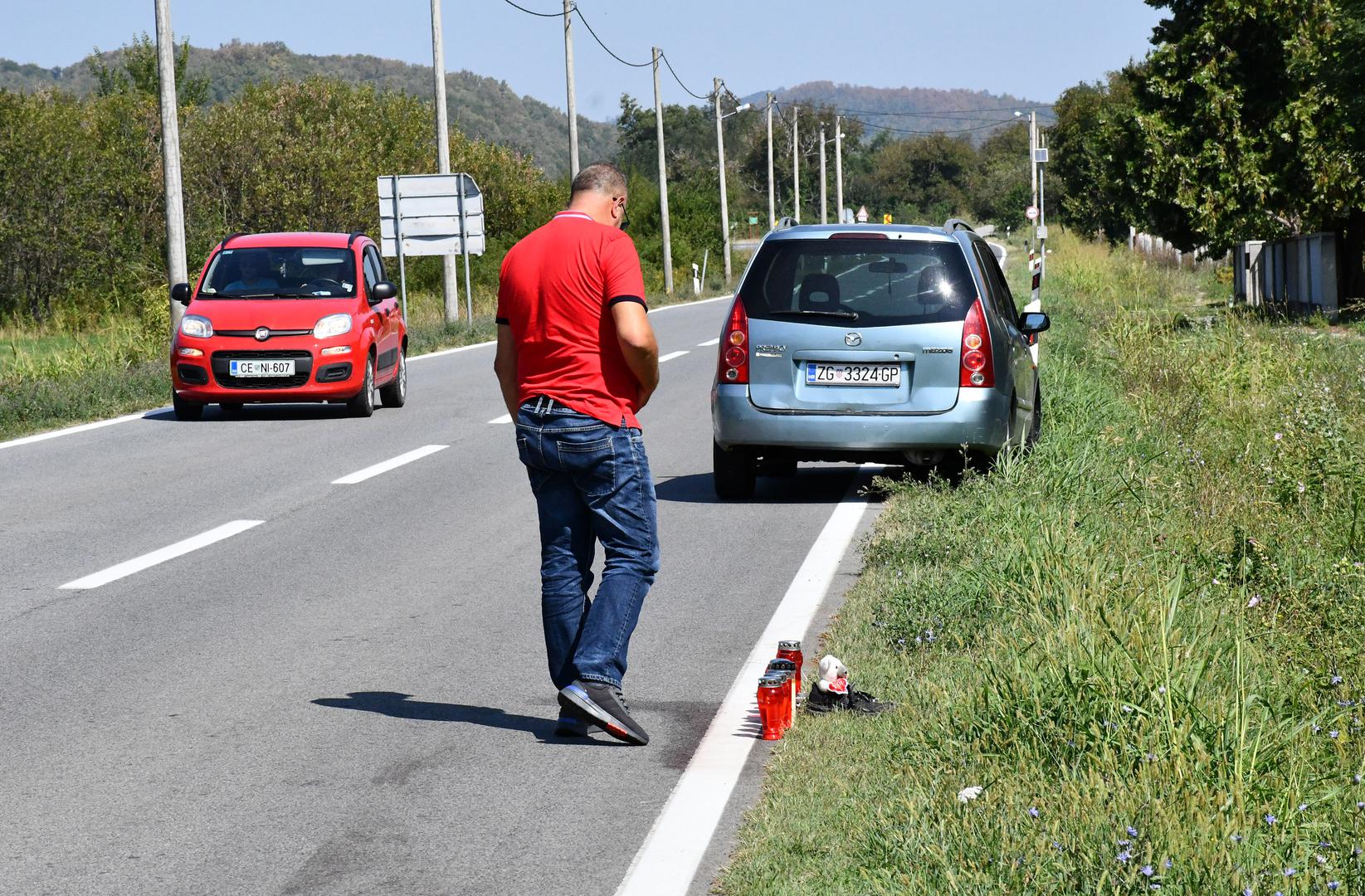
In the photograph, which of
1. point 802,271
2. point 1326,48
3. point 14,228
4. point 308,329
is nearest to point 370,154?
point 14,228

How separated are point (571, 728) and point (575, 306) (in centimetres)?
139

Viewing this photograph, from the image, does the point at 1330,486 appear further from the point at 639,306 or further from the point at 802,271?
the point at 639,306

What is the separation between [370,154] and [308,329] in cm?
3941

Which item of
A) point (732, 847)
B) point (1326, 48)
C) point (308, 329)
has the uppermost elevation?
point (1326, 48)

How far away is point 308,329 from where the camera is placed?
16.8 metres

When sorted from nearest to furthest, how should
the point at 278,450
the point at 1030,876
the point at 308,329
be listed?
the point at 1030,876 < the point at 278,450 < the point at 308,329

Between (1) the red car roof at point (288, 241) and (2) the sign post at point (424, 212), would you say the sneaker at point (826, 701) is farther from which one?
(2) the sign post at point (424, 212)

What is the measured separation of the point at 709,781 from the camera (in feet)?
17.2

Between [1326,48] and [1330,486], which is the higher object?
[1326,48]

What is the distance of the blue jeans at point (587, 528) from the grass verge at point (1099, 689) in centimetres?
71

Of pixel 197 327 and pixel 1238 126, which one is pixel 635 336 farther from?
pixel 1238 126

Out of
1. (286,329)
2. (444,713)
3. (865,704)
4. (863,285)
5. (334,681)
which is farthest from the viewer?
(286,329)

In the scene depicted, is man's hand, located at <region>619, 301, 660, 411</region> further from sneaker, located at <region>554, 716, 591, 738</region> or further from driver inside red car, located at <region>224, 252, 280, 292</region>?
driver inside red car, located at <region>224, 252, 280, 292</region>

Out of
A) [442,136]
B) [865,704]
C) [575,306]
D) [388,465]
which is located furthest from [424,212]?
[865,704]
